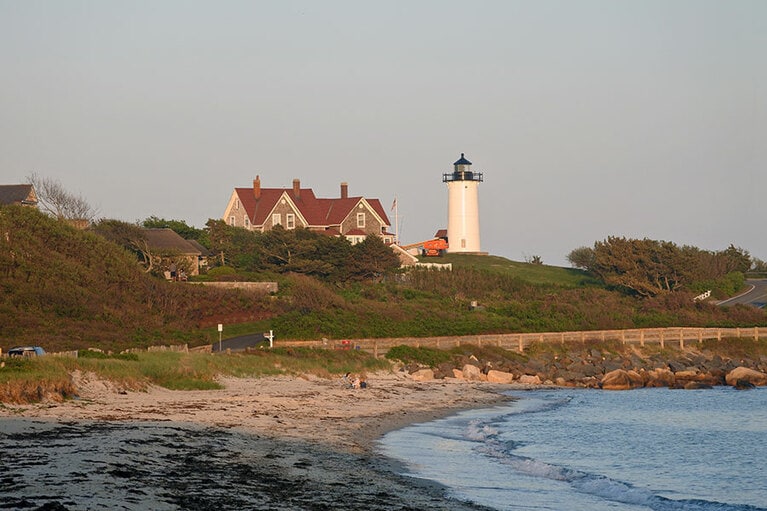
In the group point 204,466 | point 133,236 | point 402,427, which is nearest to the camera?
point 204,466

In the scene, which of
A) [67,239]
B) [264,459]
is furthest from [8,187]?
[264,459]

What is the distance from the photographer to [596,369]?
165 ft

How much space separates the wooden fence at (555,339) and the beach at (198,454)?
55.7 ft

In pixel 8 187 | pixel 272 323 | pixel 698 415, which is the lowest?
pixel 698 415

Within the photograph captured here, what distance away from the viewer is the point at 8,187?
71812mm

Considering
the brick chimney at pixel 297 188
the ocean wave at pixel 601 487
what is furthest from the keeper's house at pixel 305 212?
the ocean wave at pixel 601 487

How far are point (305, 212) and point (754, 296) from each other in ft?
130

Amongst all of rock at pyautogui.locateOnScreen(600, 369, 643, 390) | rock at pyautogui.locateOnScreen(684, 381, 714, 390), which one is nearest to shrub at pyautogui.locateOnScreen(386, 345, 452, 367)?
rock at pyautogui.locateOnScreen(600, 369, 643, 390)

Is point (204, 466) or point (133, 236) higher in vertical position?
point (133, 236)

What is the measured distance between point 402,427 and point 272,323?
1049 inches

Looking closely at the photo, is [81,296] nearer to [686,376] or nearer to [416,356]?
[416,356]

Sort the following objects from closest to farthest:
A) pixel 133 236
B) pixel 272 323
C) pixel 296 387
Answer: pixel 296 387
pixel 272 323
pixel 133 236

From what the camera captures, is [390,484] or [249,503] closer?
[249,503]

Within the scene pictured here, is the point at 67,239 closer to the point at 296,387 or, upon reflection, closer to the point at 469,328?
the point at 469,328
